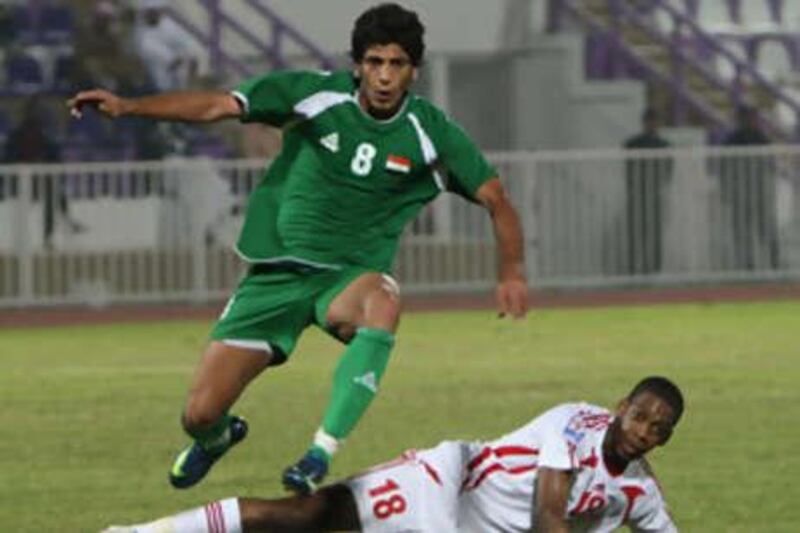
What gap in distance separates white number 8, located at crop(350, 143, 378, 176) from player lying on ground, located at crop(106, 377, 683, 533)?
160cm

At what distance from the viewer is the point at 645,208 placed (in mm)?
31703

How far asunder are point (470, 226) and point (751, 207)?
2.99m

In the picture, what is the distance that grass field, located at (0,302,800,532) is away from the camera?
603 inches

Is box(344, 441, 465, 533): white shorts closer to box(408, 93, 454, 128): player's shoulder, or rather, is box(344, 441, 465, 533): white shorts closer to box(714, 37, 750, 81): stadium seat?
box(408, 93, 454, 128): player's shoulder

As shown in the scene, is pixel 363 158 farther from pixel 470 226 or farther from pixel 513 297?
pixel 470 226

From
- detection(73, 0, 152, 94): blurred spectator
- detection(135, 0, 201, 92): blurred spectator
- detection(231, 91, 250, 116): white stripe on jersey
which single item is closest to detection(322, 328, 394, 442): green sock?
detection(231, 91, 250, 116): white stripe on jersey

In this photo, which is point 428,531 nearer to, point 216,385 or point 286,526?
point 286,526

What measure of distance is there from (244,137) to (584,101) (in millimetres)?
4732

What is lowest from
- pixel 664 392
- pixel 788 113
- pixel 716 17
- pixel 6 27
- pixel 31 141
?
pixel 664 392

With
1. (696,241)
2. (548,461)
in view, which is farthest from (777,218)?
(548,461)

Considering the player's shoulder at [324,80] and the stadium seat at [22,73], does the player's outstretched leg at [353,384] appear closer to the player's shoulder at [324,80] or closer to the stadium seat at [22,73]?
the player's shoulder at [324,80]

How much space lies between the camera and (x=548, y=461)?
11.0m

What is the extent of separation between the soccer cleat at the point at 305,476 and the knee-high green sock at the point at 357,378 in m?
0.46

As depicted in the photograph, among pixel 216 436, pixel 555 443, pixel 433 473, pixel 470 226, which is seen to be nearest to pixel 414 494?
pixel 433 473
